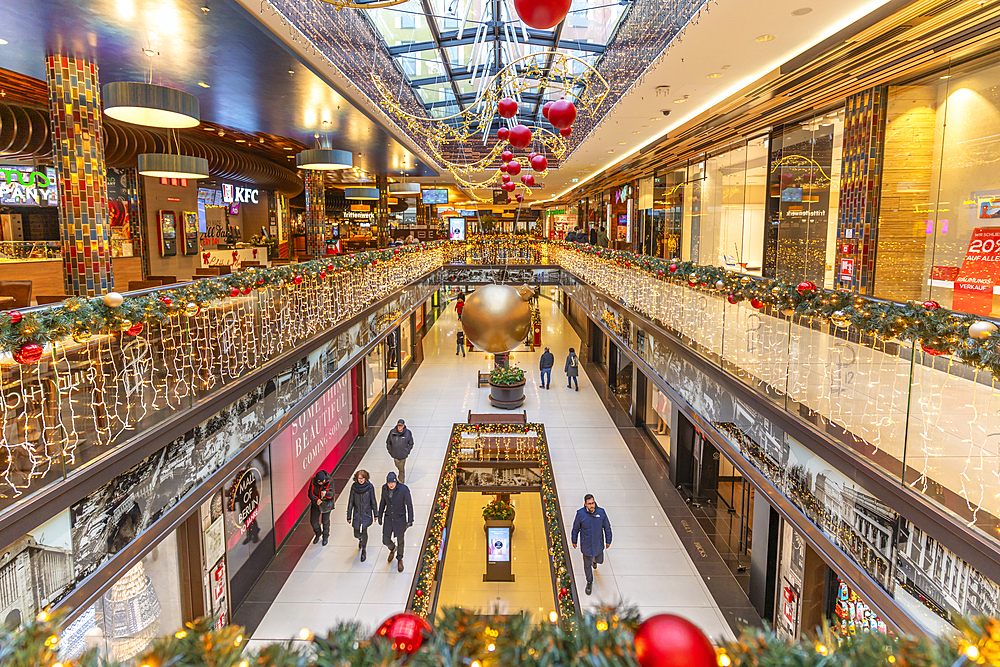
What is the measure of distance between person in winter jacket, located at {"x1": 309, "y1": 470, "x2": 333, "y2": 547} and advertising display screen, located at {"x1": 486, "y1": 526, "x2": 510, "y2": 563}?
3.03 m

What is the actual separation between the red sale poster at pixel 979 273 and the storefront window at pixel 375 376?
1234 cm

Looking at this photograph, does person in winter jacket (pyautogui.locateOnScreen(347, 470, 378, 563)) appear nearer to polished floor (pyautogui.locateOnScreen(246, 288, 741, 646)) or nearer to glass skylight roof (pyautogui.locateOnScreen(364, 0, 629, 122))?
polished floor (pyautogui.locateOnScreen(246, 288, 741, 646))

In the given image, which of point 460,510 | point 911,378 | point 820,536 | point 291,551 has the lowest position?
point 460,510

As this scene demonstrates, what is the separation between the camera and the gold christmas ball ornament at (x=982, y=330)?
338cm

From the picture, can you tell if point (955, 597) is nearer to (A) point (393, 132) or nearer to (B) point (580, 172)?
(A) point (393, 132)

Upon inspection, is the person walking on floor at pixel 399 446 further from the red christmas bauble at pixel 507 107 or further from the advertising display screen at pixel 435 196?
the advertising display screen at pixel 435 196

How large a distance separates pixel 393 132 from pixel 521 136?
31.1 ft

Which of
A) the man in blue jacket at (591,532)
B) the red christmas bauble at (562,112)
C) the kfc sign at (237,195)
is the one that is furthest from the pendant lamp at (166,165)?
the kfc sign at (237,195)

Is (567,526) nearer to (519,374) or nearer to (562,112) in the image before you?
(519,374)

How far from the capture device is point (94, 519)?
3984 mm

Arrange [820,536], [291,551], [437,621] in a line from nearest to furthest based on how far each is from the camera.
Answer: [437,621] → [820,536] → [291,551]

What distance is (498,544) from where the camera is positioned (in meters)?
10.9

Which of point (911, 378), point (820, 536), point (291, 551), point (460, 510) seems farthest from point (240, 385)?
point (460, 510)

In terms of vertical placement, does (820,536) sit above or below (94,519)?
below
